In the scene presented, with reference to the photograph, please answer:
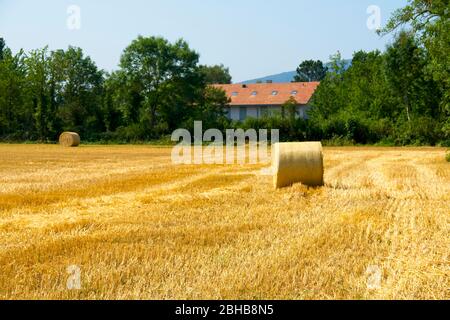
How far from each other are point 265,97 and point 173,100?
3011 centimetres

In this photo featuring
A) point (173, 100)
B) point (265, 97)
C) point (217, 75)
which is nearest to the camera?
point (173, 100)

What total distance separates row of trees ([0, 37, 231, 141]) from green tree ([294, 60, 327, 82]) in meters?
86.4

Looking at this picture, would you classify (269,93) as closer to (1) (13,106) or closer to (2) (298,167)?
(1) (13,106)

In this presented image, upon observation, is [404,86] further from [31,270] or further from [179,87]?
[31,270]

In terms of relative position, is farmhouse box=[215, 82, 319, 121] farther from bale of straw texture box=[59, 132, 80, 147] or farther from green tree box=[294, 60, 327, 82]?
green tree box=[294, 60, 327, 82]

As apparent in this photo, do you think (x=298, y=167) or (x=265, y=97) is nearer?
(x=298, y=167)

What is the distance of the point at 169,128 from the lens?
1991 inches

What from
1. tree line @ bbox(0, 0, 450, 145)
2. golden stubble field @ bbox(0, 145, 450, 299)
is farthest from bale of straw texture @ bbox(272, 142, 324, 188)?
tree line @ bbox(0, 0, 450, 145)

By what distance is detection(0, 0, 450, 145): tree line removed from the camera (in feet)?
142

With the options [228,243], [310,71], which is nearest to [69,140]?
[228,243]

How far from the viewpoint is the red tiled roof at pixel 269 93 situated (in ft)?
257

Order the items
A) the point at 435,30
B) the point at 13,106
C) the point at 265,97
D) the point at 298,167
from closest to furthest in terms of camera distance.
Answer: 1. the point at 298,167
2. the point at 435,30
3. the point at 13,106
4. the point at 265,97

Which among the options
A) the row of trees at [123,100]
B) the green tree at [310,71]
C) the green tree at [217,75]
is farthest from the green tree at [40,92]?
the green tree at [310,71]

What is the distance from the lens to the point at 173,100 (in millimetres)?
51844
